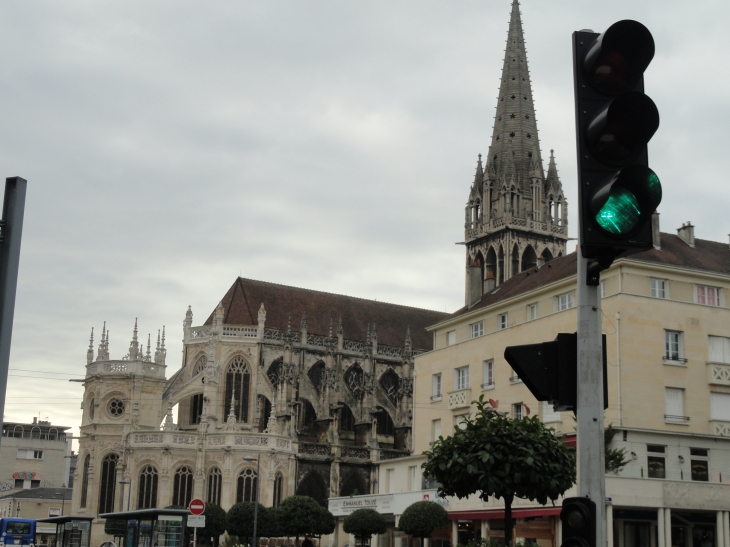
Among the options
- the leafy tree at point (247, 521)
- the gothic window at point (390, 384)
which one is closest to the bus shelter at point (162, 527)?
the leafy tree at point (247, 521)

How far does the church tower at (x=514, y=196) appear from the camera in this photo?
283 feet

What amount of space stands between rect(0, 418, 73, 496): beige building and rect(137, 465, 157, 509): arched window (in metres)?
49.3

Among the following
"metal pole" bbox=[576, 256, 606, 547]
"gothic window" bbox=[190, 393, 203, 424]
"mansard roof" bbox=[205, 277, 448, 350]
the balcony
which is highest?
"mansard roof" bbox=[205, 277, 448, 350]

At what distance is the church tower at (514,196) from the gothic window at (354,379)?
1671 centimetres

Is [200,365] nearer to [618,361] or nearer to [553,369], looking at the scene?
[618,361]

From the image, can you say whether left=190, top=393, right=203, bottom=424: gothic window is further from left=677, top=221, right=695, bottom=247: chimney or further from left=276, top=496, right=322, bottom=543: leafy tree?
left=677, top=221, right=695, bottom=247: chimney

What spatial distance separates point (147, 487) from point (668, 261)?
112 feet

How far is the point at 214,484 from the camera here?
5959cm

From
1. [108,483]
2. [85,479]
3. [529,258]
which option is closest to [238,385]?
[108,483]

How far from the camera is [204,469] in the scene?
59.7 meters

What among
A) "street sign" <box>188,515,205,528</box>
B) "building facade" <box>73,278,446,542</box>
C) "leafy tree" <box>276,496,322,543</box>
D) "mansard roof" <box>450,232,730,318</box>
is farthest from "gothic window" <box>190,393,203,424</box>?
"street sign" <box>188,515,205,528</box>

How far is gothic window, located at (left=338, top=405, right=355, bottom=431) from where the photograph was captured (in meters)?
71.9

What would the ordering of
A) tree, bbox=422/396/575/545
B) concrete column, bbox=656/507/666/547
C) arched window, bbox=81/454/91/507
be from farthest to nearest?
arched window, bbox=81/454/91/507 → concrete column, bbox=656/507/666/547 → tree, bbox=422/396/575/545

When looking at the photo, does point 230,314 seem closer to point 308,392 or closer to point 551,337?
point 308,392
